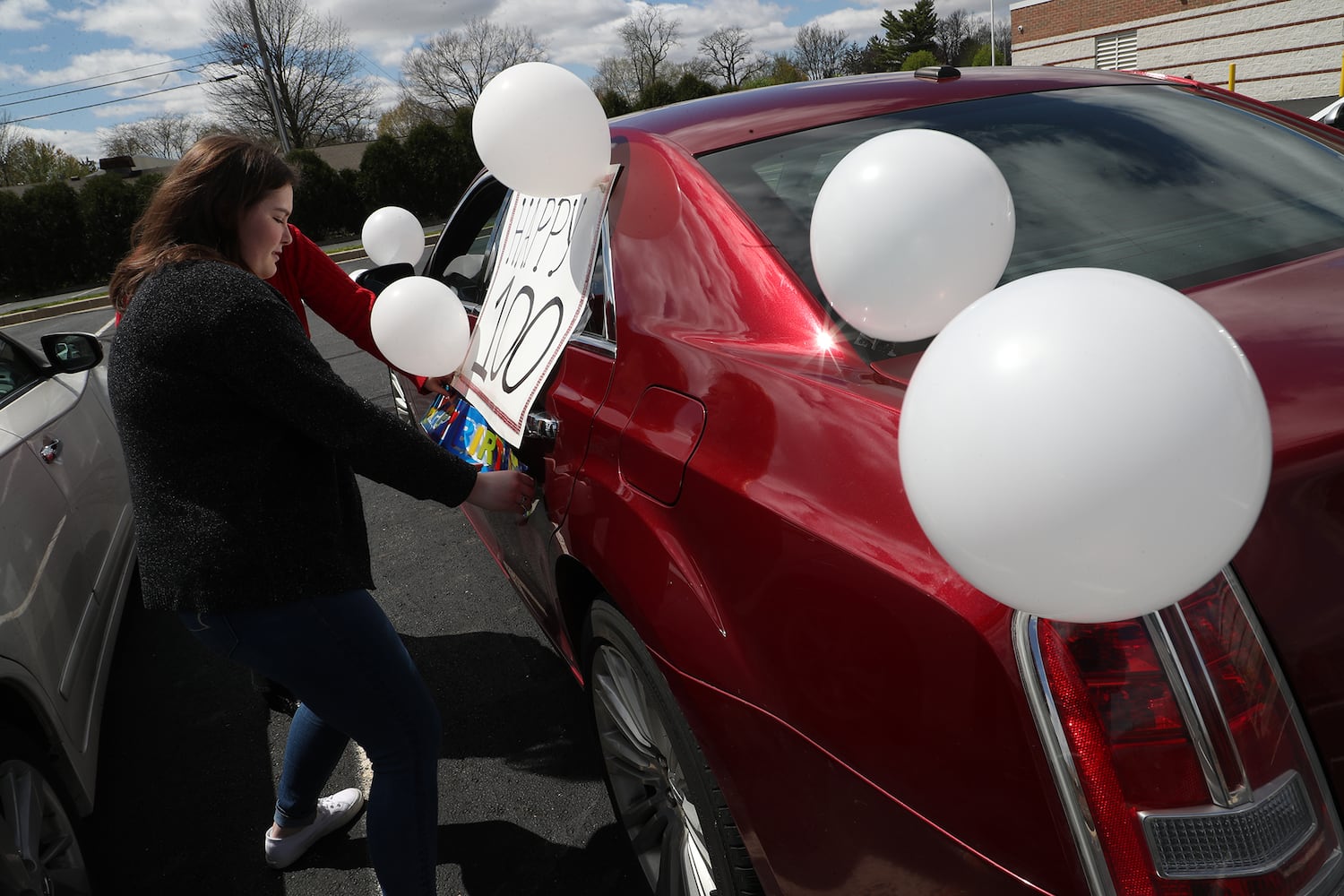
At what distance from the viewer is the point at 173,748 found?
3.12m

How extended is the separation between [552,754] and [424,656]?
0.87 m

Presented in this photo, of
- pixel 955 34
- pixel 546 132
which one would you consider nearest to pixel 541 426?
pixel 546 132

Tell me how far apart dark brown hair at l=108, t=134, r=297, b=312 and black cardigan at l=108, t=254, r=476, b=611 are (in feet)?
0.32

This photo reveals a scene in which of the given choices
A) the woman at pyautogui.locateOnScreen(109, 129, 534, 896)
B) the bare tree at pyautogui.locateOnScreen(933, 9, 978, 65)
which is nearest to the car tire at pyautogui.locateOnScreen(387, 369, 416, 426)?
the woman at pyautogui.locateOnScreen(109, 129, 534, 896)

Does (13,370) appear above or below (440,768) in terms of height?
above

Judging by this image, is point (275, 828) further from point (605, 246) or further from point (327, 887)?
point (605, 246)

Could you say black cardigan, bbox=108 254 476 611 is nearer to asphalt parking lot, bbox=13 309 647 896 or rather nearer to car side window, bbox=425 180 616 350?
asphalt parking lot, bbox=13 309 647 896

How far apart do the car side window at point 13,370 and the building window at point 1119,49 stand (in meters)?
31.9

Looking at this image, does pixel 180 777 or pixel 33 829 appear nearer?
pixel 33 829

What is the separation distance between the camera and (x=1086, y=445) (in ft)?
3.01

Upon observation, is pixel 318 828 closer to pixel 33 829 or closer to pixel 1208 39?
pixel 33 829

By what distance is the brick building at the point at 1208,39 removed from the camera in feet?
78.7

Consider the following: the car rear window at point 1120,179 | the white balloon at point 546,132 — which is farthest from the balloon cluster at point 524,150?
the car rear window at point 1120,179

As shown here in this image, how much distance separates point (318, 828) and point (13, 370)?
2166 millimetres
